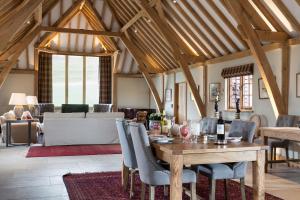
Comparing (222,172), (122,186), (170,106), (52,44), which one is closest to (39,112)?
(52,44)

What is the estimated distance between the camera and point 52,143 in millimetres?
8094

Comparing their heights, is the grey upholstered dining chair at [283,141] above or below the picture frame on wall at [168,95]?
below

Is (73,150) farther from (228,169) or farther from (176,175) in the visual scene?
(176,175)

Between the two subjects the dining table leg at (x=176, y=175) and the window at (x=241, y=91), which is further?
the window at (x=241, y=91)

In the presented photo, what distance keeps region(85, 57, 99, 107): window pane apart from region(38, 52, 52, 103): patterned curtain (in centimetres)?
171

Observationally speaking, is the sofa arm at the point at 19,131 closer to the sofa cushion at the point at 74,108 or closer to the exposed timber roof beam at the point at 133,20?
the exposed timber roof beam at the point at 133,20

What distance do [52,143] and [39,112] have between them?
5610mm

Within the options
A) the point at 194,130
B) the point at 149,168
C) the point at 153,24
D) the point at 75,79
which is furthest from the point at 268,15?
the point at 75,79

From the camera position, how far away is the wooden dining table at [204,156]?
2799 millimetres

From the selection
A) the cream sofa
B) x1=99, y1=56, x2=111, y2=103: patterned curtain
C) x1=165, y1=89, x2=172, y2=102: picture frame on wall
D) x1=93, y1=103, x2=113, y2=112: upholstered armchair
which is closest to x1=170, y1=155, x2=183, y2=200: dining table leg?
the cream sofa

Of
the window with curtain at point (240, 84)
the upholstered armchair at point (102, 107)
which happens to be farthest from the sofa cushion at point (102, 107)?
the window with curtain at point (240, 84)

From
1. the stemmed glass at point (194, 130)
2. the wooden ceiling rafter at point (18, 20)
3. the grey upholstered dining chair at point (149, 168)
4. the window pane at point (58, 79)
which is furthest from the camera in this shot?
the window pane at point (58, 79)

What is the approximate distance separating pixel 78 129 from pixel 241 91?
174 inches

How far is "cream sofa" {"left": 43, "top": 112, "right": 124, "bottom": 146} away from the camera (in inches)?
315
